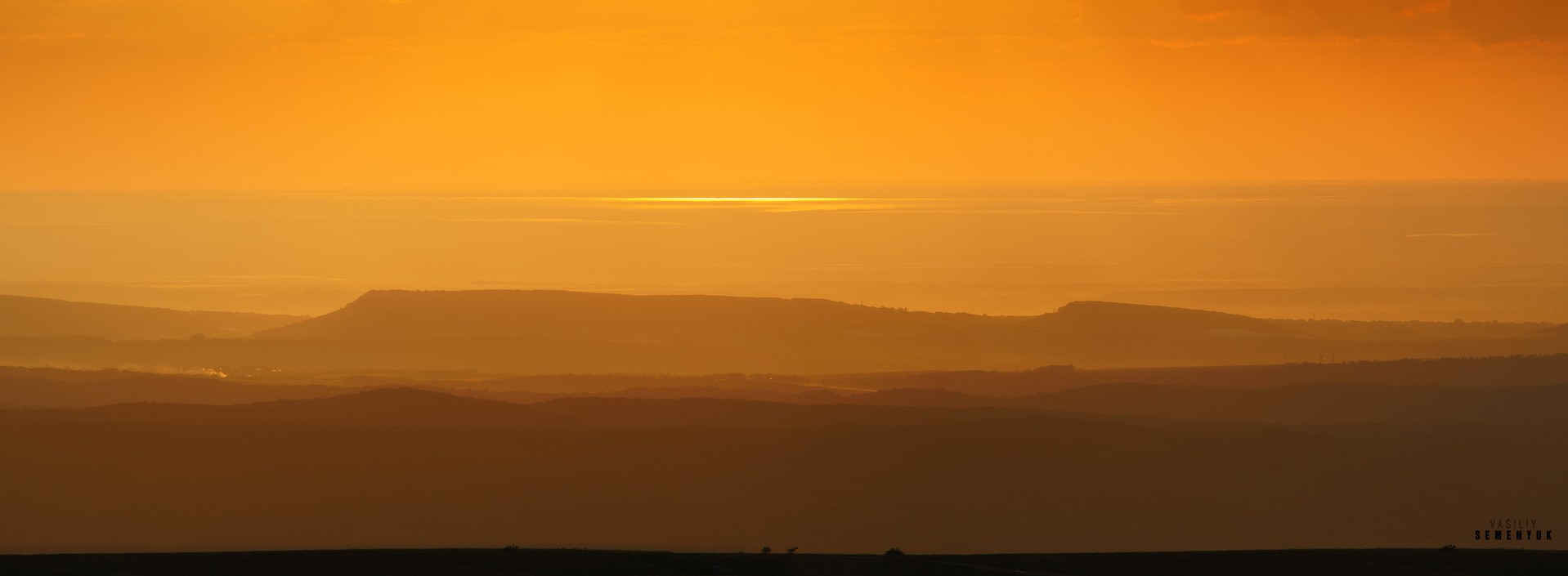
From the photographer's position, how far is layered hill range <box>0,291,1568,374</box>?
93.6 metres

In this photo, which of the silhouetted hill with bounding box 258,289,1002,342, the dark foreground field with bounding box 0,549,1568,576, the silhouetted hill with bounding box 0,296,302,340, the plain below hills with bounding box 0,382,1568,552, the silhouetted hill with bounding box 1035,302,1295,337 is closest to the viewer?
the dark foreground field with bounding box 0,549,1568,576

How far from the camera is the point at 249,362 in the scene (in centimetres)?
9294

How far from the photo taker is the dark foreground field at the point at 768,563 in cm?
3200

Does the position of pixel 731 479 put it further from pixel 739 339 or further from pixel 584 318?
pixel 584 318

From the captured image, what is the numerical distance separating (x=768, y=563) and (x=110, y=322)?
8485 centimetres

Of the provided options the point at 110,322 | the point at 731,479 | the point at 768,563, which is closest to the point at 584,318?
the point at 110,322

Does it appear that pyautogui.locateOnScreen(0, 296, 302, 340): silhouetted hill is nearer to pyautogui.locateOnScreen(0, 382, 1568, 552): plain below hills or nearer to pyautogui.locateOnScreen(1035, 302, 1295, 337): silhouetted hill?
pyautogui.locateOnScreen(0, 382, 1568, 552): plain below hills

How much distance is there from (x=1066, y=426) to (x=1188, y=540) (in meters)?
8.91

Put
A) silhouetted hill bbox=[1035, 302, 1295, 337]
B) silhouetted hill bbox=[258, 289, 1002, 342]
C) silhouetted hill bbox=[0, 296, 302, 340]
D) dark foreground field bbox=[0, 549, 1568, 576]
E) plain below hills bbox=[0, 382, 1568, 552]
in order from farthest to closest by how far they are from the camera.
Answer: silhouetted hill bbox=[0, 296, 302, 340], silhouetted hill bbox=[258, 289, 1002, 342], silhouetted hill bbox=[1035, 302, 1295, 337], plain below hills bbox=[0, 382, 1568, 552], dark foreground field bbox=[0, 549, 1568, 576]

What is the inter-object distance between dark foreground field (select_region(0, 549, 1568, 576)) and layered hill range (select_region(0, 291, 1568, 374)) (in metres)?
54.9

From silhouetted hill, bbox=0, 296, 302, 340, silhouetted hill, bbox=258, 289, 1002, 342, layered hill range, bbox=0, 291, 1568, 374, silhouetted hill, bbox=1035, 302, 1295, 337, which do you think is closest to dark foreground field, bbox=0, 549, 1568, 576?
layered hill range, bbox=0, 291, 1568, 374

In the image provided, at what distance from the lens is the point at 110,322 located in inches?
4247

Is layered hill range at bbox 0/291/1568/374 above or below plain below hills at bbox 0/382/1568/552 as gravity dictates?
above

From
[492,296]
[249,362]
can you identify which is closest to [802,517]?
[249,362]
